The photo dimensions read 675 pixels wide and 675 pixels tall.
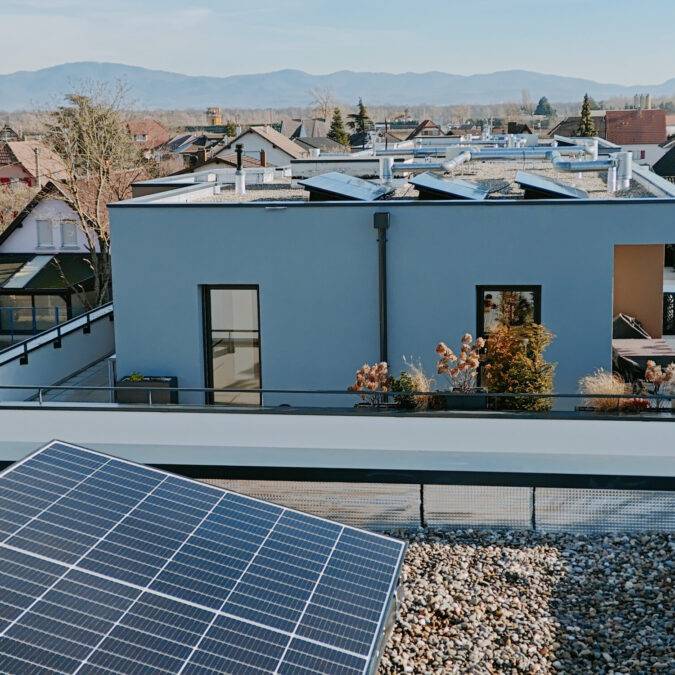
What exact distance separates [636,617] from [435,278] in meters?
6.50

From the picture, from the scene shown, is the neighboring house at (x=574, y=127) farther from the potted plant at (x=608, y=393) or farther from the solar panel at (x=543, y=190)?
the potted plant at (x=608, y=393)

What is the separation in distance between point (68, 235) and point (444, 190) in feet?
85.9

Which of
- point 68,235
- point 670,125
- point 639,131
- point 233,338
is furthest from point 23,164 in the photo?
point 670,125

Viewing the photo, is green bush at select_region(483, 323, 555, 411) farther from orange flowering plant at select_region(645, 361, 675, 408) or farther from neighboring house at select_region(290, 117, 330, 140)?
neighboring house at select_region(290, 117, 330, 140)

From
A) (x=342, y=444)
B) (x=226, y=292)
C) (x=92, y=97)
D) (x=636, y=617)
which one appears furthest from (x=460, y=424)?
(x=92, y=97)

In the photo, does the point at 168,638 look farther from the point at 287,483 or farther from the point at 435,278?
the point at 435,278

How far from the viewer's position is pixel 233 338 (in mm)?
14859

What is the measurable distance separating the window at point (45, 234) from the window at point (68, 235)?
455mm

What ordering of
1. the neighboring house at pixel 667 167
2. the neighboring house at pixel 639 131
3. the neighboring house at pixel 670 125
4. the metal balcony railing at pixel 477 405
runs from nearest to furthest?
1. the metal balcony railing at pixel 477 405
2. the neighboring house at pixel 667 167
3. the neighboring house at pixel 639 131
4. the neighboring house at pixel 670 125

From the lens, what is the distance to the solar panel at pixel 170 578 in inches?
240

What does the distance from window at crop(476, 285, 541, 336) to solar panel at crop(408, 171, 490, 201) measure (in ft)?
4.76

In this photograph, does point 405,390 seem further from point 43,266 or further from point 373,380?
point 43,266

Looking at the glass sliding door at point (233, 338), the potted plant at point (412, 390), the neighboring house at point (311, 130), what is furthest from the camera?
the neighboring house at point (311, 130)

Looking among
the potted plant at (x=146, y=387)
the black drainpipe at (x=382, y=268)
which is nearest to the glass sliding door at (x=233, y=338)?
the potted plant at (x=146, y=387)
